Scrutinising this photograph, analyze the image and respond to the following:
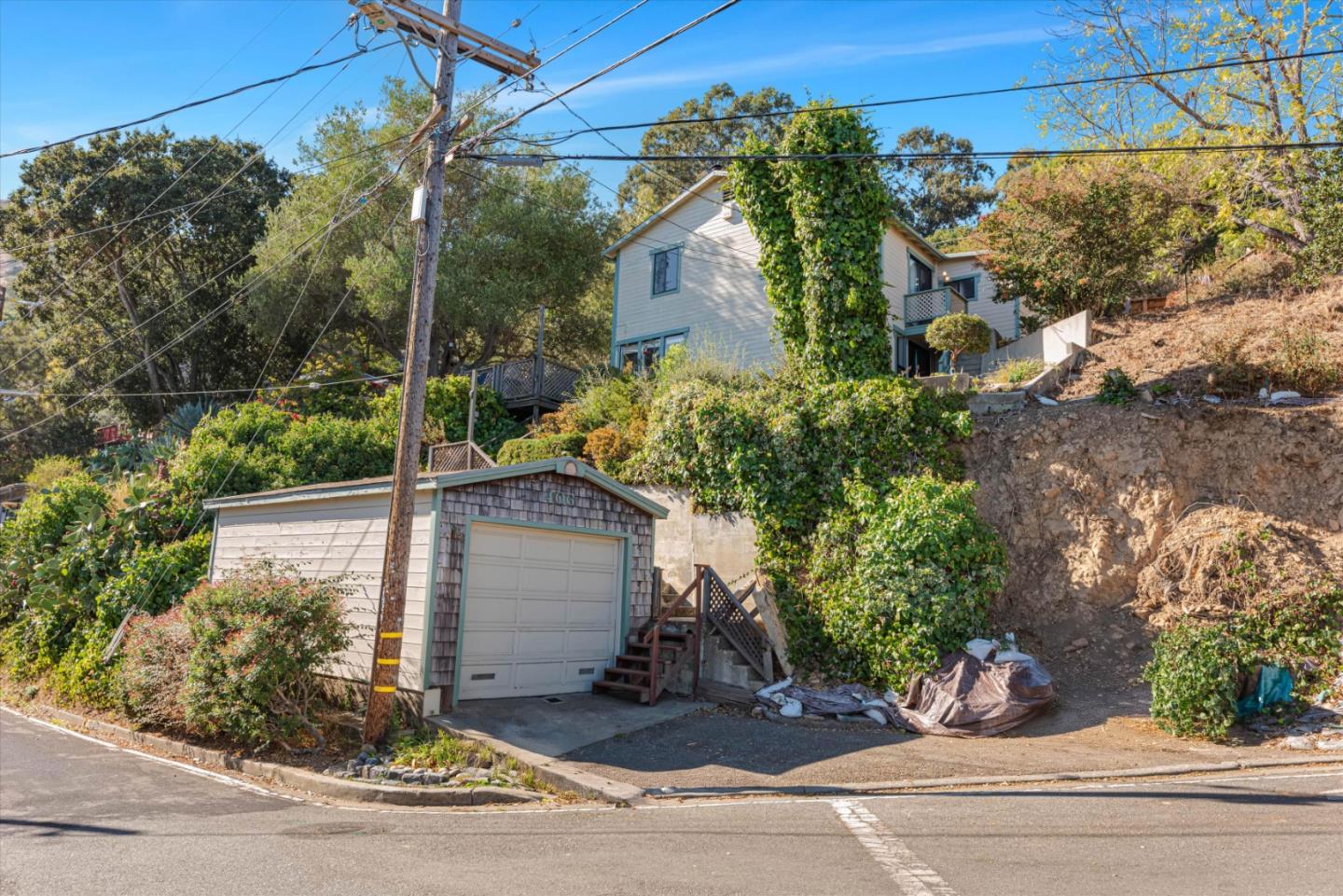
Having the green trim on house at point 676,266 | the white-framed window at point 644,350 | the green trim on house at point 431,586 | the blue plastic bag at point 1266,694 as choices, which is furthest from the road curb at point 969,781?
the green trim on house at point 676,266

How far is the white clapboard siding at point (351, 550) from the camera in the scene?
11078 mm

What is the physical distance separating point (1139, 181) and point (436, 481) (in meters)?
20.3

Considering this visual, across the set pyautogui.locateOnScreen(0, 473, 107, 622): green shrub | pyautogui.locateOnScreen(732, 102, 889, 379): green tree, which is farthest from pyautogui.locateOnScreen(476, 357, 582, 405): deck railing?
pyautogui.locateOnScreen(0, 473, 107, 622): green shrub

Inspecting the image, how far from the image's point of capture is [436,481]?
1095 centimetres

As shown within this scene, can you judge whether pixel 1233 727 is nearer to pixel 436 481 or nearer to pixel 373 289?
pixel 436 481

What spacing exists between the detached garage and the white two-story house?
10.5 m

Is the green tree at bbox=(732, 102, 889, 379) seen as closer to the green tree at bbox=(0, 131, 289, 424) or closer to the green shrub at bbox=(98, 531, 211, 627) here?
the green shrub at bbox=(98, 531, 211, 627)

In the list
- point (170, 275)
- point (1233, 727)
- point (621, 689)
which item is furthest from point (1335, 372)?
point (170, 275)

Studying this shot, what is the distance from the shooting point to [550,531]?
1262 cm

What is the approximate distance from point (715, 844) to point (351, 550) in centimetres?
763

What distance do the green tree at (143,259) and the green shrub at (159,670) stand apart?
26.1 m

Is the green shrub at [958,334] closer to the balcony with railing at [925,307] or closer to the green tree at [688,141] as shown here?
the balcony with railing at [925,307]

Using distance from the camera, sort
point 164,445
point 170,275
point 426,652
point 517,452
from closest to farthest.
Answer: point 426,652 < point 517,452 < point 164,445 < point 170,275

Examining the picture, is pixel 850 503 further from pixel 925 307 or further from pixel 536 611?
pixel 925 307
